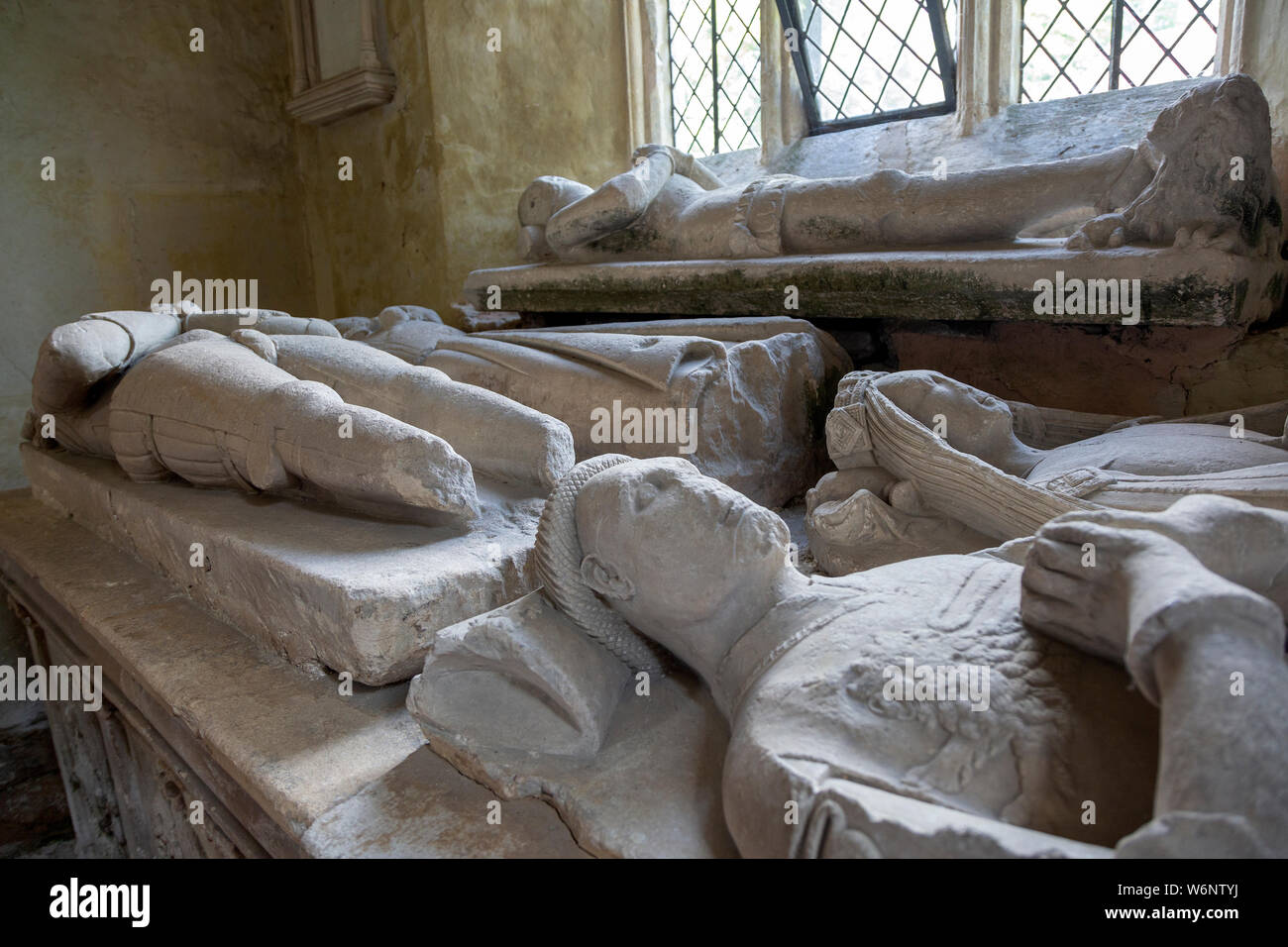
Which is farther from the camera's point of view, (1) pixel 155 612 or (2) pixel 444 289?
(2) pixel 444 289

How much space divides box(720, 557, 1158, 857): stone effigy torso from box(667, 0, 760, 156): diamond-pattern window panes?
4944 mm

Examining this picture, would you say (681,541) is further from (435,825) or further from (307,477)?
(307,477)

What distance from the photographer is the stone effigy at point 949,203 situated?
258cm

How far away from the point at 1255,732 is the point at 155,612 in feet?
8.13

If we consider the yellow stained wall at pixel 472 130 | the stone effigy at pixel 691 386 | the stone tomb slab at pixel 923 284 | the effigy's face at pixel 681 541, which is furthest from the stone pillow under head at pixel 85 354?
the yellow stained wall at pixel 472 130

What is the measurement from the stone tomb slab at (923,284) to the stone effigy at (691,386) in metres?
0.27

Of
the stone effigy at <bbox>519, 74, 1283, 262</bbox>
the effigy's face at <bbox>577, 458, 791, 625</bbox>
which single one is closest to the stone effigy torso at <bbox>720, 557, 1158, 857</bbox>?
the effigy's face at <bbox>577, 458, 791, 625</bbox>

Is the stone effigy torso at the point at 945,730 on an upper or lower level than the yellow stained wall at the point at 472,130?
lower

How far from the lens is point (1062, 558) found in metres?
1.28

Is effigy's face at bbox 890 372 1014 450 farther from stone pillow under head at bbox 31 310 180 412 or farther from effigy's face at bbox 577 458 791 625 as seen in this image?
stone pillow under head at bbox 31 310 180 412

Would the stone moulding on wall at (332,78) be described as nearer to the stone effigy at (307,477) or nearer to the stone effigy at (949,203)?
the stone effigy at (949,203)
